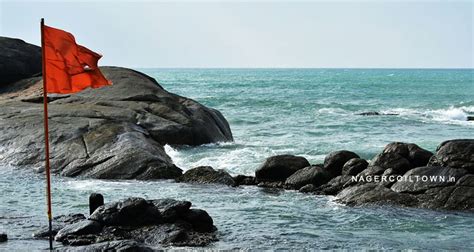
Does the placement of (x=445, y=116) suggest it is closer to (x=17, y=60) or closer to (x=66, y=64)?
(x=17, y=60)

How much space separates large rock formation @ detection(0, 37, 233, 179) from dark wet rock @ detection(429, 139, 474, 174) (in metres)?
7.58

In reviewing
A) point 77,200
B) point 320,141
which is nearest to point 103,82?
point 77,200

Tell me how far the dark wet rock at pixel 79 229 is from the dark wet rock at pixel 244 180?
287 inches

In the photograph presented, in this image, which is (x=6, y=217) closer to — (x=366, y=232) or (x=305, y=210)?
(x=305, y=210)

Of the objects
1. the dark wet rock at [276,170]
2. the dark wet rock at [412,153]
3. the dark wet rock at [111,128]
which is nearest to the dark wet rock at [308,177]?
the dark wet rock at [276,170]

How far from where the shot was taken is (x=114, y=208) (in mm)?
13938

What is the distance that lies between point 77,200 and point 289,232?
588 cm

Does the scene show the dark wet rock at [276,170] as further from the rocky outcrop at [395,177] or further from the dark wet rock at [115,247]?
the dark wet rock at [115,247]

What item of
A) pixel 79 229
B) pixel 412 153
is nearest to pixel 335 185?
pixel 412 153

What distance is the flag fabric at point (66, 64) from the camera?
12.0 metres

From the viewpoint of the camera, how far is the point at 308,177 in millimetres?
19547

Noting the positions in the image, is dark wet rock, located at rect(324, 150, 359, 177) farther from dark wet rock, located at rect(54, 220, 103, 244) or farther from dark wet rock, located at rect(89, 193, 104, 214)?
dark wet rock, located at rect(54, 220, 103, 244)

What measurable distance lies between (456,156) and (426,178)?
1562 mm

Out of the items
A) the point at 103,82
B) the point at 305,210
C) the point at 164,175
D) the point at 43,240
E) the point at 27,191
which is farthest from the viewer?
the point at 164,175
